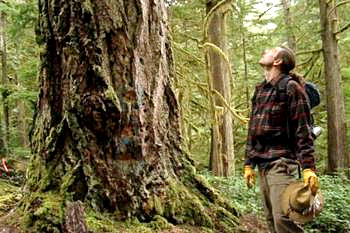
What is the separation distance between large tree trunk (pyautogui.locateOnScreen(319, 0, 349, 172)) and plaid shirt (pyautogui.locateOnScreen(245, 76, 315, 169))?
9557 millimetres

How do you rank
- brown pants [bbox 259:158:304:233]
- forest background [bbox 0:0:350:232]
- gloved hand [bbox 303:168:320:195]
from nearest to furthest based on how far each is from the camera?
gloved hand [bbox 303:168:320:195] < brown pants [bbox 259:158:304:233] < forest background [bbox 0:0:350:232]

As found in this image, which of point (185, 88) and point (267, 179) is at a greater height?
point (185, 88)

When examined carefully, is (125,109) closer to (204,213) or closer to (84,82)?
(84,82)

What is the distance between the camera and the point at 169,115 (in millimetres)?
4500

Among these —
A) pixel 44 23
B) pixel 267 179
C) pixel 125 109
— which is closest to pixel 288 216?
pixel 267 179

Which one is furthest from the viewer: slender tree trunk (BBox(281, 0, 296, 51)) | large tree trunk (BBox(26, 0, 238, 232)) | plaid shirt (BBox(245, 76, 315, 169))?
slender tree trunk (BBox(281, 0, 296, 51))

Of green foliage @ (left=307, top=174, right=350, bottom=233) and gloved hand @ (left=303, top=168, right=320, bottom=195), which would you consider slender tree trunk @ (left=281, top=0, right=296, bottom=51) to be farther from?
gloved hand @ (left=303, top=168, right=320, bottom=195)

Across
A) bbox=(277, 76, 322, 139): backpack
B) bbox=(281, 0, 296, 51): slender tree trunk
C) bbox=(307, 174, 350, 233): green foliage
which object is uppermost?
bbox=(281, 0, 296, 51): slender tree trunk

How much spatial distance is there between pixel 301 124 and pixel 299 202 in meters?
0.60

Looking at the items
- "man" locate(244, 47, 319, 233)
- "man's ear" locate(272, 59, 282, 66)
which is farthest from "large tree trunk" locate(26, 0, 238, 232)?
"man's ear" locate(272, 59, 282, 66)

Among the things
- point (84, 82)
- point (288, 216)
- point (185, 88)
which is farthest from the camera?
point (185, 88)

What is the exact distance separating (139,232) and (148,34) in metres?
1.80

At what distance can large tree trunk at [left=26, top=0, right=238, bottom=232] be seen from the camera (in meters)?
3.99

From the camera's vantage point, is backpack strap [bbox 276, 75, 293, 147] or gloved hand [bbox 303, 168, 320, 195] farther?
backpack strap [bbox 276, 75, 293, 147]
